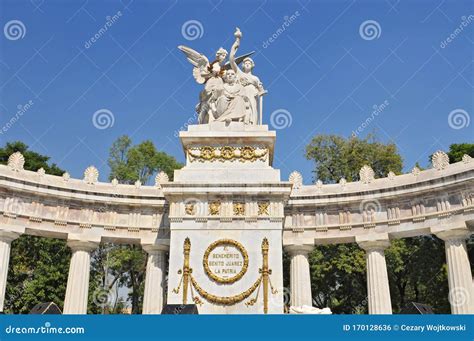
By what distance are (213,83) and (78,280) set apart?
58.1 feet

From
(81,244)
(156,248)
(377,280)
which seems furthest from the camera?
(156,248)

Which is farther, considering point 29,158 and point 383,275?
point 29,158

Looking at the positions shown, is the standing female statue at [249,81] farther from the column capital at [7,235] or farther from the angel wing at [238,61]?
the column capital at [7,235]

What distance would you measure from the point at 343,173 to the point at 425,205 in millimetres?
25401

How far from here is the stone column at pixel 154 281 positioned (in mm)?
35844

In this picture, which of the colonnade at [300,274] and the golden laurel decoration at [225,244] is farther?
the colonnade at [300,274]

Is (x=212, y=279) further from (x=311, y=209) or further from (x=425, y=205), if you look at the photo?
(x=425, y=205)

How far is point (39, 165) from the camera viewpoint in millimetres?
55812

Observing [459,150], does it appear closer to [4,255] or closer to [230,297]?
[230,297]

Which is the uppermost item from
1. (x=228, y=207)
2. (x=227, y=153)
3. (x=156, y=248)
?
(x=227, y=153)

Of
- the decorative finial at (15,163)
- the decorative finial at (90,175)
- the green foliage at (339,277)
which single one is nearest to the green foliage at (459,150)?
the green foliage at (339,277)

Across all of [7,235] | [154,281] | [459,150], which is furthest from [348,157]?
[7,235]

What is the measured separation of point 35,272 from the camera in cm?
4909
